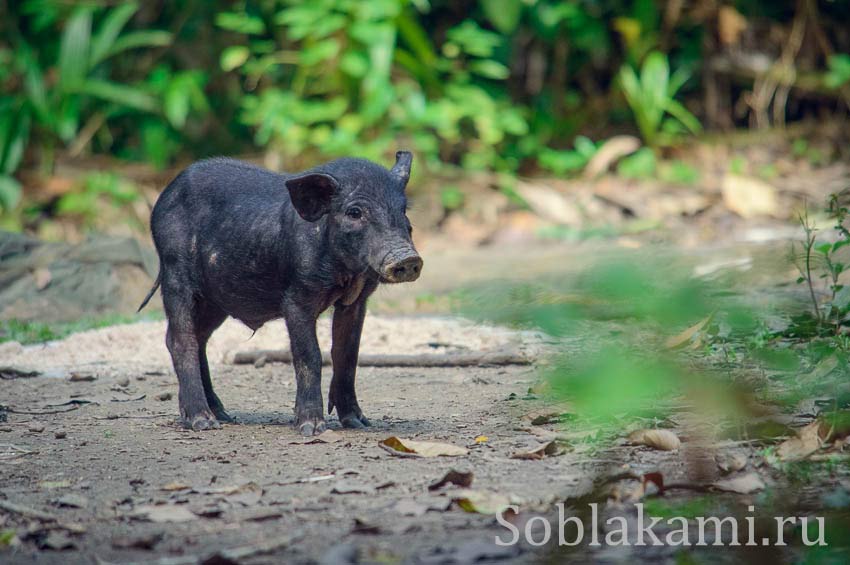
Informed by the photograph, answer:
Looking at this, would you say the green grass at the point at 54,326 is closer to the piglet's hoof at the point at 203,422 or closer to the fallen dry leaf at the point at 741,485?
the piglet's hoof at the point at 203,422

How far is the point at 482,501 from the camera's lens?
3.48m

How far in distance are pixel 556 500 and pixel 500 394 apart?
2.20m

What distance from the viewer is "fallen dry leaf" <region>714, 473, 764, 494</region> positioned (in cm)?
349

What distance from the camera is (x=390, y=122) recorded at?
12.1 meters

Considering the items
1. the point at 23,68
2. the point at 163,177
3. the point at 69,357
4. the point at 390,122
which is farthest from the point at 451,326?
the point at 23,68

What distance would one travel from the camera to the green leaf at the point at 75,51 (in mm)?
12531

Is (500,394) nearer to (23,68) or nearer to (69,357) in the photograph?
(69,357)

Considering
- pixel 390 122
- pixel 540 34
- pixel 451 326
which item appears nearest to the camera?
pixel 451 326

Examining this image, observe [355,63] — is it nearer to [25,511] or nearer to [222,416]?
[222,416]

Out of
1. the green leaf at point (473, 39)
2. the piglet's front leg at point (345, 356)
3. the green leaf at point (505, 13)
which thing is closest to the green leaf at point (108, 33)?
the green leaf at point (473, 39)

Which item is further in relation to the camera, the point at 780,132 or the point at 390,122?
the point at 780,132

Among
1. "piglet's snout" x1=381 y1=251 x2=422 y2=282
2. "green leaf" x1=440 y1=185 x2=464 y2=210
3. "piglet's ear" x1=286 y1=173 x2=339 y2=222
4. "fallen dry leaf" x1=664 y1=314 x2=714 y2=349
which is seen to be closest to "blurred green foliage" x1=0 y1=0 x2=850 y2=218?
"green leaf" x1=440 y1=185 x2=464 y2=210

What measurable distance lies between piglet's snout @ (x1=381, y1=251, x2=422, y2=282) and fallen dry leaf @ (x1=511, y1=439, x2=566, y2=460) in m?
0.87

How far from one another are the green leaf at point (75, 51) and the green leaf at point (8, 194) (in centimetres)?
137
